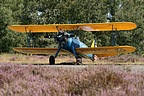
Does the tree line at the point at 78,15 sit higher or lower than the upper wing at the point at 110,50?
lower

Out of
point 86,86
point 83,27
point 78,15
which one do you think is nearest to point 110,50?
point 83,27

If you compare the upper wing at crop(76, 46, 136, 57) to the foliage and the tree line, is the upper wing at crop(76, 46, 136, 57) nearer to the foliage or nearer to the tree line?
the foliage

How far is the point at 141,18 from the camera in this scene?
47062 mm

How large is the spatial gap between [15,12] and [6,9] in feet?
13.4

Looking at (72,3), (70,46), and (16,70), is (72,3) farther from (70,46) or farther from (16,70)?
(16,70)

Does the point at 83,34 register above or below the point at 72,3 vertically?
below

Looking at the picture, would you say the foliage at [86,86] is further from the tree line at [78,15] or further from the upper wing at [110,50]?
the tree line at [78,15]

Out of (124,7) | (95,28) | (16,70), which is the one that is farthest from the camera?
(124,7)

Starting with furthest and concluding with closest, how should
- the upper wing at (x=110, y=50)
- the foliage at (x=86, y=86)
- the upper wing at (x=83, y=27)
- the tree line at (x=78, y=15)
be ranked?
1. the tree line at (x=78, y=15)
2. the upper wing at (x=83, y=27)
3. the upper wing at (x=110, y=50)
4. the foliage at (x=86, y=86)

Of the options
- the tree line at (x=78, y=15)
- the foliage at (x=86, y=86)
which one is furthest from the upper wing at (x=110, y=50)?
the tree line at (x=78, y=15)

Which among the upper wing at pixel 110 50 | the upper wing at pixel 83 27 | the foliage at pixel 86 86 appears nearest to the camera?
the foliage at pixel 86 86

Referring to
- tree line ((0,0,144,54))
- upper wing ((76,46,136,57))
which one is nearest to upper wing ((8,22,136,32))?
upper wing ((76,46,136,57))

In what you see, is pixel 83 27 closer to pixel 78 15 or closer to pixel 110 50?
pixel 110 50

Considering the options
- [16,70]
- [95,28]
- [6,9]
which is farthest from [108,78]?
[6,9]
